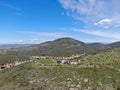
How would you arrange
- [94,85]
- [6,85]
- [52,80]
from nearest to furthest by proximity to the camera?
[94,85] → [52,80] → [6,85]

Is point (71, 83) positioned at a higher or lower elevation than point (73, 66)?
lower

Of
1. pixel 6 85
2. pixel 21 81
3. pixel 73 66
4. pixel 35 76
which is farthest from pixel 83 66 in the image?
pixel 6 85

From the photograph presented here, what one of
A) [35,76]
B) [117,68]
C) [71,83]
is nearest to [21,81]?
[35,76]

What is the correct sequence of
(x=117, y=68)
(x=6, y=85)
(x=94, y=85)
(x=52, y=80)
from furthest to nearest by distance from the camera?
(x=117, y=68) → (x=6, y=85) → (x=52, y=80) → (x=94, y=85)

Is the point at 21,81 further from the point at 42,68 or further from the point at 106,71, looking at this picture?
the point at 106,71

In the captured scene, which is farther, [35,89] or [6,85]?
[6,85]

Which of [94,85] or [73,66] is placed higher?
[73,66]

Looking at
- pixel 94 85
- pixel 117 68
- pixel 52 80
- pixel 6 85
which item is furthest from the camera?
pixel 117 68

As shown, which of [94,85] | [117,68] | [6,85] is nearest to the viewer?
[94,85]

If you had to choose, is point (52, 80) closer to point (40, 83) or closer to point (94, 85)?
point (40, 83)
